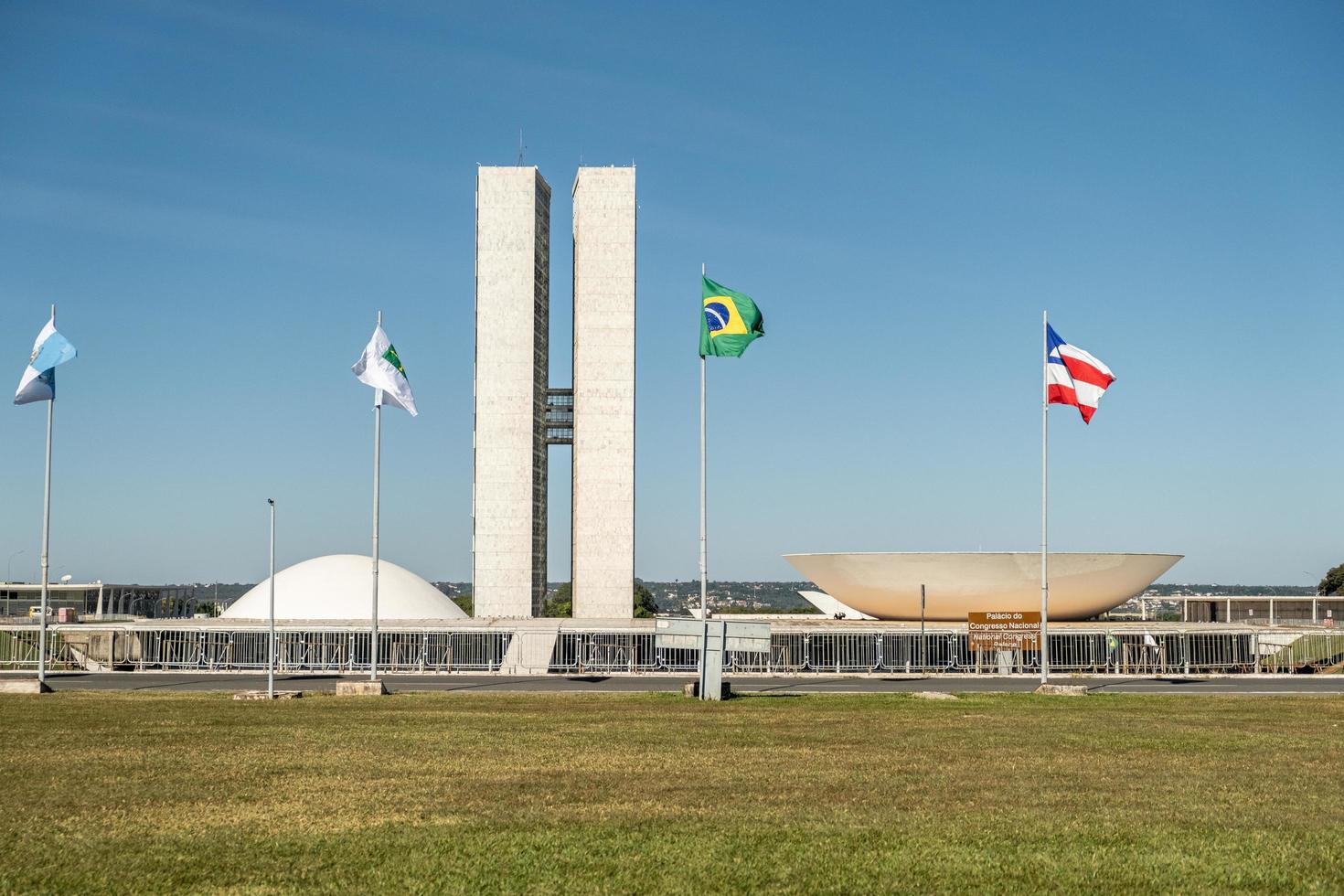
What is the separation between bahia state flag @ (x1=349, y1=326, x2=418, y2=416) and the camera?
101 feet

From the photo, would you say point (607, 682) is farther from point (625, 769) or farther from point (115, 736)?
point (625, 769)

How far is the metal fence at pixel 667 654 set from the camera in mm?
39094

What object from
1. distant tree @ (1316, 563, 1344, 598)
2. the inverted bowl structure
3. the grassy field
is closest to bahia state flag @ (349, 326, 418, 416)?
the grassy field

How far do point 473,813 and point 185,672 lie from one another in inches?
1123

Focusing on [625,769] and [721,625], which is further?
[721,625]

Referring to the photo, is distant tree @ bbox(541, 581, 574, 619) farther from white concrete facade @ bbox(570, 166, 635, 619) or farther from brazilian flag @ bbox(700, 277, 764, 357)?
brazilian flag @ bbox(700, 277, 764, 357)

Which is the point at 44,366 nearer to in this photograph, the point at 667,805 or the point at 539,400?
the point at 667,805

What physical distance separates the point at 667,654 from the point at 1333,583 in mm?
115098

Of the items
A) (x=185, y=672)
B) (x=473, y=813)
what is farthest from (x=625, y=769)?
(x=185, y=672)

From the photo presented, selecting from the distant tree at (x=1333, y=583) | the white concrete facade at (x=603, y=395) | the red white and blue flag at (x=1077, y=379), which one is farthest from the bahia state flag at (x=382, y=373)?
the distant tree at (x=1333, y=583)

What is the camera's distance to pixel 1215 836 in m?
10.5

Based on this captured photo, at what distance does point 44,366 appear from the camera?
95.8ft

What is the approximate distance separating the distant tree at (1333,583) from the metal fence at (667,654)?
95993mm

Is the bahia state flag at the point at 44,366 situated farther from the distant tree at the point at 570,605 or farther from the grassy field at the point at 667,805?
the distant tree at the point at 570,605
